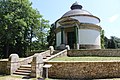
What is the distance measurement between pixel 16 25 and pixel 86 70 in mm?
16930

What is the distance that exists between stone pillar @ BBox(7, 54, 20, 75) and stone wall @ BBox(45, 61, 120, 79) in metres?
3.34

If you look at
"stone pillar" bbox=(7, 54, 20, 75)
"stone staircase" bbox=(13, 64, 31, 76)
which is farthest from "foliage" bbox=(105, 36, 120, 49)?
"stone pillar" bbox=(7, 54, 20, 75)

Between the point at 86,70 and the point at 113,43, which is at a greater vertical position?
the point at 113,43

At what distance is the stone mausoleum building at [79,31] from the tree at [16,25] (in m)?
6.62

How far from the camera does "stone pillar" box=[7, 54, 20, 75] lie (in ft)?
44.0

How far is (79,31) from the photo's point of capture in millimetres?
23234

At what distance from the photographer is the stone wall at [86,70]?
11.6 m

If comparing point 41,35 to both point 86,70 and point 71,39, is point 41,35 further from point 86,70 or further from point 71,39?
point 86,70

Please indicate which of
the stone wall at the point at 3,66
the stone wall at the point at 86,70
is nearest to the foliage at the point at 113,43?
the stone wall at the point at 86,70

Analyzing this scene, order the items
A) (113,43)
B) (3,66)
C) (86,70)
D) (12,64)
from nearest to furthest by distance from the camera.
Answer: (86,70)
(12,64)
(3,66)
(113,43)

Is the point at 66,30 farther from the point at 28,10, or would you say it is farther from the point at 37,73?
the point at 37,73

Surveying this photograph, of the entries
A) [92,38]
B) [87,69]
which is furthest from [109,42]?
[87,69]

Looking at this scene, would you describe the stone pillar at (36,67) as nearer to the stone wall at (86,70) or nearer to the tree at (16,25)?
the stone wall at (86,70)

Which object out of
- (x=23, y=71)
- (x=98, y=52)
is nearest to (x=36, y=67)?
(x=23, y=71)
